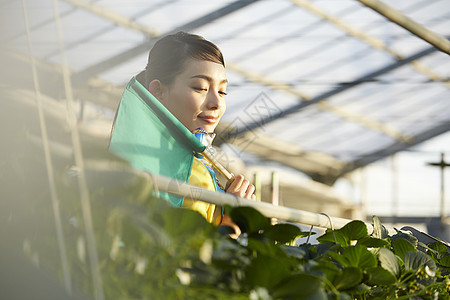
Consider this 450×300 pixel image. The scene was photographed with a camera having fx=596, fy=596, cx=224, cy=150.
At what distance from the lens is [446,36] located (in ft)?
20.0

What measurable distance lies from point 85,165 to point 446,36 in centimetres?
634

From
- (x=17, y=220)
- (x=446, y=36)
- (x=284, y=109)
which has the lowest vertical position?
(x=284, y=109)

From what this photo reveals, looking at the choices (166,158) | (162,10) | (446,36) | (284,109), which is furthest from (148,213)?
(284,109)

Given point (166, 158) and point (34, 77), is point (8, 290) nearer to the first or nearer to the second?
point (34, 77)

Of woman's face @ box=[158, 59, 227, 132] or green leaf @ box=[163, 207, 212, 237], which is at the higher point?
green leaf @ box=[163, 207, 212, 237]

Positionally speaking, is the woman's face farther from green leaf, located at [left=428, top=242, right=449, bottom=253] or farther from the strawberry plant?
the strawberry plant

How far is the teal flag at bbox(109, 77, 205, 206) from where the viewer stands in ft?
2.05

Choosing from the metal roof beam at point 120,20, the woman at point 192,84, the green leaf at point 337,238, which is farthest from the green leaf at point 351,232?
the metal roof beam at point 120,20

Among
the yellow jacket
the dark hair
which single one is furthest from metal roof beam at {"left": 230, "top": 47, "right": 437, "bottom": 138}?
the yellow jacket

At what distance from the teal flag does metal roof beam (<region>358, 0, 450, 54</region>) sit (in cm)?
467

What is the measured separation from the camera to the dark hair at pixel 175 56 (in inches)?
36.5

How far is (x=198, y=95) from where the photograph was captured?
90 centimetres

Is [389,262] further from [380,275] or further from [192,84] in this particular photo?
[192,84]

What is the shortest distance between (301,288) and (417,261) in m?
0.24
